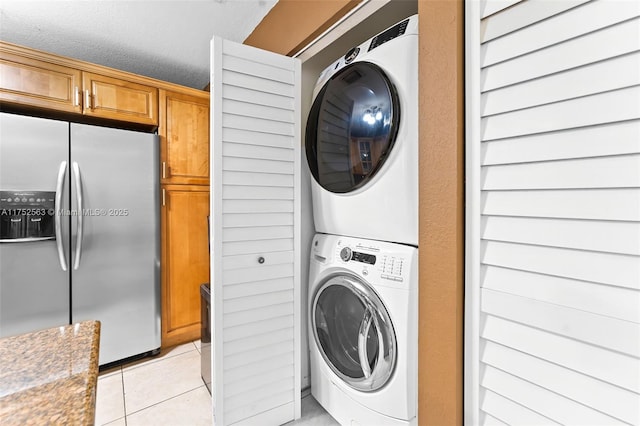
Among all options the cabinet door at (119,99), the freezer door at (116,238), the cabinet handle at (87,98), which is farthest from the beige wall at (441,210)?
the cabinet handle at (87,98)

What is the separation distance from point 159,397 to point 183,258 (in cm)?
103

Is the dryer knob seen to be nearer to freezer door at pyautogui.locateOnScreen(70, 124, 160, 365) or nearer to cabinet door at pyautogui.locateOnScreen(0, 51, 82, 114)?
freezer door at pyautogui.locateOnScreen(70, 124, 160, 365)

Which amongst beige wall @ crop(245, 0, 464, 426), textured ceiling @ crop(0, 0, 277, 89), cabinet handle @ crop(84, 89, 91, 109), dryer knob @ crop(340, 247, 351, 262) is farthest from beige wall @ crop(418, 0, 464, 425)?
cabinet handle @ crop(84, 89, 91, 109)

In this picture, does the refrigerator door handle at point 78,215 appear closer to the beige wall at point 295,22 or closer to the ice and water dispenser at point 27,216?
the ice and water dispenser at point 27,216

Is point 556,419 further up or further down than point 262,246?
further down

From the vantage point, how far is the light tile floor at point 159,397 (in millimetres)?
1585

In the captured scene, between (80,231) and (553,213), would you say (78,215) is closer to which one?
(80,231)

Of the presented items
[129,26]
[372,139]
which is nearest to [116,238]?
[129,26]

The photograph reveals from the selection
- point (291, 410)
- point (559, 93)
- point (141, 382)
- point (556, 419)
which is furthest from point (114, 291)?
point (559, 93)

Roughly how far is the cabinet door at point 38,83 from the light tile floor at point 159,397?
193 cm

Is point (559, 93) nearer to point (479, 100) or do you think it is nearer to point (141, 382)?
point (479, 100)

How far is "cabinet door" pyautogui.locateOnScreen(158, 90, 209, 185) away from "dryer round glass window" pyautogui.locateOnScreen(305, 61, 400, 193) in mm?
1369

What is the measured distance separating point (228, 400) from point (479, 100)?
1.63m

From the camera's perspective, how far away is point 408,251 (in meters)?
1.15
